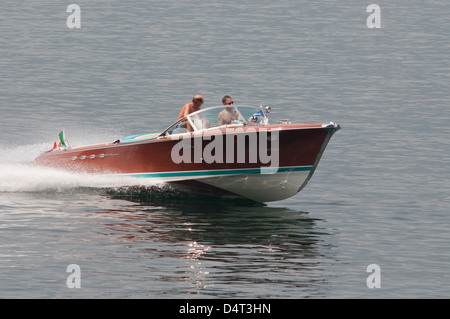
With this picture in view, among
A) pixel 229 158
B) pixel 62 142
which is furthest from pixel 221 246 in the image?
pixel 62 142

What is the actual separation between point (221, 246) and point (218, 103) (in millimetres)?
25005

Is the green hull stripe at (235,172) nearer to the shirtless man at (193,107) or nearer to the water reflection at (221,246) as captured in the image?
the water reflection at (221,246)

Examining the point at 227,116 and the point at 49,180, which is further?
the point at 49,180

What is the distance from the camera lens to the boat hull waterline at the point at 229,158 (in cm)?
1997

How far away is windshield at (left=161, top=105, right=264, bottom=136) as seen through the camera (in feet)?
67.2

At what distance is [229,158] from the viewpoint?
2042 cm

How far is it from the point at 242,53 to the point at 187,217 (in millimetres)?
42584

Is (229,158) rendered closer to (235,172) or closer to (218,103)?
(235,172)

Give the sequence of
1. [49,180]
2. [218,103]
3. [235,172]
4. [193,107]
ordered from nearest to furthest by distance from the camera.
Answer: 1. [235,172]
2. [193,107]
3. [49,180]
4. [218,103]

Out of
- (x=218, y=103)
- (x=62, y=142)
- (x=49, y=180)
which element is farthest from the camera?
(x=218, y=103)

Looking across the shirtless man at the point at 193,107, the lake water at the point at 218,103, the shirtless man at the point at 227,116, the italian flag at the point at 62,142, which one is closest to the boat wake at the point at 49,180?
the lake water at the point at 218,103

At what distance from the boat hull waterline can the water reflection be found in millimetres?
662

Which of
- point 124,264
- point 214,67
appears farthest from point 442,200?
point 214,67

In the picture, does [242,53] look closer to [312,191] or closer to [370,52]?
[370,52]
